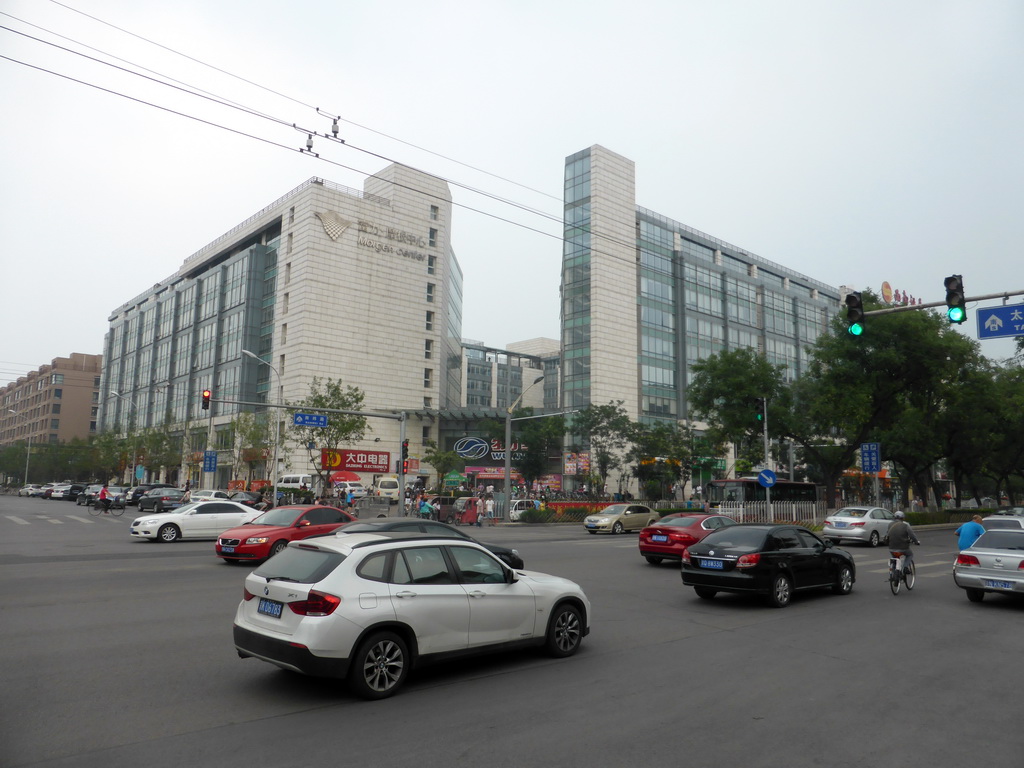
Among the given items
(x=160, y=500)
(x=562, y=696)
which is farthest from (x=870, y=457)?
(x=160, y=500)

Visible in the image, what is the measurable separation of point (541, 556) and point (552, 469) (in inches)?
2288

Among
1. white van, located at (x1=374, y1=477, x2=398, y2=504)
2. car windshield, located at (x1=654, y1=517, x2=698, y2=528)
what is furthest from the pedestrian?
car windshield, located at (x1=654, y1=517, x2=698, y2=528)

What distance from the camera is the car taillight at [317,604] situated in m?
6.27

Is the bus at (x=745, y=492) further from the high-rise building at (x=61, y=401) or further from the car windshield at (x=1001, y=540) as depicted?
the high-rise building at (x=61, y=401)

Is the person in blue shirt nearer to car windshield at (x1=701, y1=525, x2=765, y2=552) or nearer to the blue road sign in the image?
car windshield at (x1=701, y1=525, x2=765, y2=552)

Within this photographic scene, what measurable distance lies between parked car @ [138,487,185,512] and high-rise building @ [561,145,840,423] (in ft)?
133

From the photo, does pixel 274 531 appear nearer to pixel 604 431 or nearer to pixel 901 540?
pixel 901 540

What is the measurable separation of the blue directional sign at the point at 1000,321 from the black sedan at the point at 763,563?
615cm

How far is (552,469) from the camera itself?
79125 millimetres

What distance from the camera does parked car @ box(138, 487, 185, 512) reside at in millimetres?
42344

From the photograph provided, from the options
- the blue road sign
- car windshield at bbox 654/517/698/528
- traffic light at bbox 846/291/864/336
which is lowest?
car windshield at bbox 654/517/698/528

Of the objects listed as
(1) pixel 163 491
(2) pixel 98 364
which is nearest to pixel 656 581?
(1) pixel 163 491

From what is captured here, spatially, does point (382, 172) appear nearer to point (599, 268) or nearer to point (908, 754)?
point (599, 268)

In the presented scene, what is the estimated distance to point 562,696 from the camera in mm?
6672
